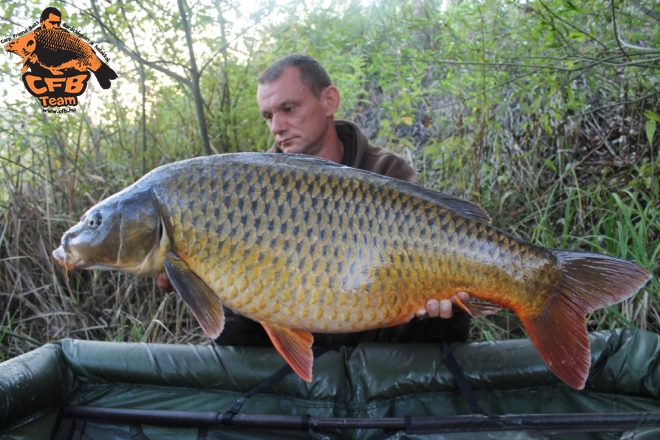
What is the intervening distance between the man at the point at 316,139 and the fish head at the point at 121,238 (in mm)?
624

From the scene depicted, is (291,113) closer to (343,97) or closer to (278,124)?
(278,124)

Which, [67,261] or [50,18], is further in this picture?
[50,18]

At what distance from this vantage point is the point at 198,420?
1503mm

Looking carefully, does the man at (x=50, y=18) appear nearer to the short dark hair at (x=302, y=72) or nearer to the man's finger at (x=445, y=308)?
the short dark hair at (x=302, y=72)

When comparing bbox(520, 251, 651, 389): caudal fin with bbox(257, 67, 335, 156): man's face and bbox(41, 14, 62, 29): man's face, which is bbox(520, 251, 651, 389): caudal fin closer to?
bbox(257, 67, 335, 156): man's face

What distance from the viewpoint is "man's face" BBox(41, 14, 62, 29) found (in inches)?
99.1

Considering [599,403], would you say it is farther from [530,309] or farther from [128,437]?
[128,437]

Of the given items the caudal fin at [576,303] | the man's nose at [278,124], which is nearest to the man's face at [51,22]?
the man's nose at [278,124]

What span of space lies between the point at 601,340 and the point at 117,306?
2002 mm

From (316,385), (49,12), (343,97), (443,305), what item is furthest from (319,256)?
(343,97)

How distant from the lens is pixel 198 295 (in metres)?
1.21

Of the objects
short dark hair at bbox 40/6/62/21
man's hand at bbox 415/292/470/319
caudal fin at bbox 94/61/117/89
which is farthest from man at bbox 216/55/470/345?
caudal fin at bbox 94/61/117/89

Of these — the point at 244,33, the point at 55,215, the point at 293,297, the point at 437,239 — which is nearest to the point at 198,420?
the point at 293,297

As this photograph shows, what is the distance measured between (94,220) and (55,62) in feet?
6.27
